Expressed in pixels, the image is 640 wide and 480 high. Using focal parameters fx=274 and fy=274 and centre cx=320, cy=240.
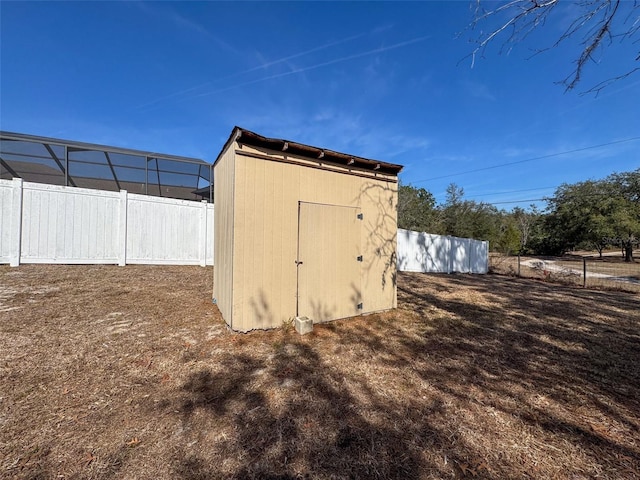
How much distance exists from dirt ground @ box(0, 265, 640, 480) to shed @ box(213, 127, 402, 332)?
433mm

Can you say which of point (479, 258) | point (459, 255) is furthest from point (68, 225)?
point (479, 258)

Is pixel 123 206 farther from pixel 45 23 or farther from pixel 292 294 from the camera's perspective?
pixel 292 294

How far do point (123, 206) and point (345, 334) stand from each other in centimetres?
702

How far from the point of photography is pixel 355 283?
181 inches

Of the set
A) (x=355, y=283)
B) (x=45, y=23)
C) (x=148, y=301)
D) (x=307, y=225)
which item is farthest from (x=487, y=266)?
(x=45, y=23)

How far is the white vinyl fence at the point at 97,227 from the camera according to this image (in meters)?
6.25

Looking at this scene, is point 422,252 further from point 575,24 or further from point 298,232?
point 575,24

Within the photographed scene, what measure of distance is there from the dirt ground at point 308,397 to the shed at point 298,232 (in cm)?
43

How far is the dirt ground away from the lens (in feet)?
5.56

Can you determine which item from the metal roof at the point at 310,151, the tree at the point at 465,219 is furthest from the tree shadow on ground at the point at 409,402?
the tree at the point at 465,219

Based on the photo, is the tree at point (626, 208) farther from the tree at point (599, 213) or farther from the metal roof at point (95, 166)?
the metal roof at point (95, 166)

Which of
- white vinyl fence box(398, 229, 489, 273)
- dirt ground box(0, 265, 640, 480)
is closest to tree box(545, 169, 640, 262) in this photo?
white vinyl fence box(398, 229, 489, 273)

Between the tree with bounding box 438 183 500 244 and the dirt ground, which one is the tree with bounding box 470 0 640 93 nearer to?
the dirt ground

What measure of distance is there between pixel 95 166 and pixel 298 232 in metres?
9.38
